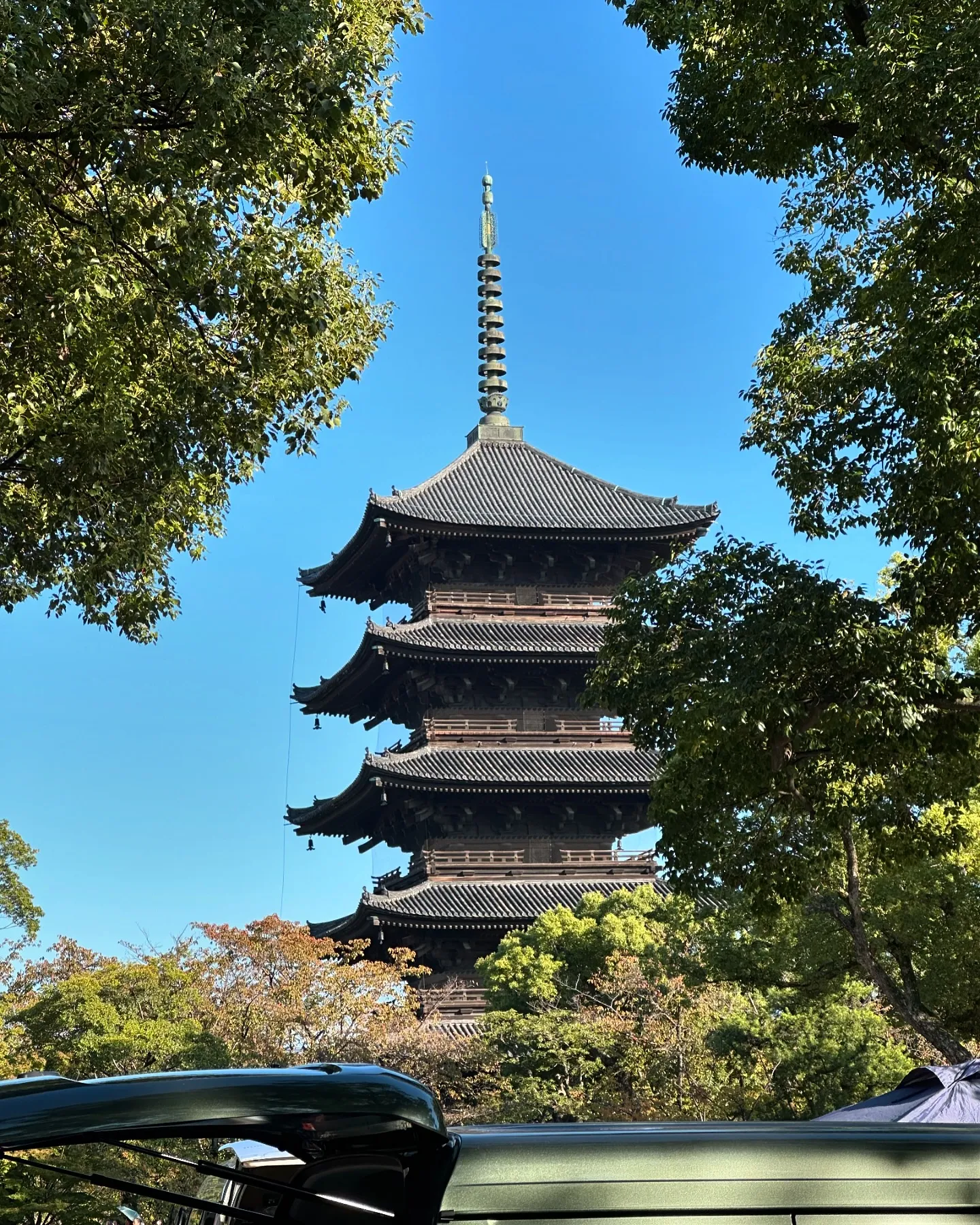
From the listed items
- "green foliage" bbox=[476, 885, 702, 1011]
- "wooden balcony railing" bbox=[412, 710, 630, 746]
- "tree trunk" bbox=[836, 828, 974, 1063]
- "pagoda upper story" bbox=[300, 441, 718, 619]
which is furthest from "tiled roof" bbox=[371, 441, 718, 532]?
"tree trunk" bbox=[836, 828, 974, 1063]

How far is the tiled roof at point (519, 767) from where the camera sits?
30.2 metres

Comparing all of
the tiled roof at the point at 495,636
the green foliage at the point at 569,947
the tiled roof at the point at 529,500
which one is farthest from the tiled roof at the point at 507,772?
the tiled roof at the point at 529,500

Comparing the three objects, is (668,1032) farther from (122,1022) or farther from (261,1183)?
(261,1183)

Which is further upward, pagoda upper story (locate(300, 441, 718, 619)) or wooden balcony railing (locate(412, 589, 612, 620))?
pagoda upper story (locate(300, 441, 718, 619))

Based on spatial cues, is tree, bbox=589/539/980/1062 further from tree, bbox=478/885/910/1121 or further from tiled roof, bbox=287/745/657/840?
tiled roof, bbox=287/745/657/840

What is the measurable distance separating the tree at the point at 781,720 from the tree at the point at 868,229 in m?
0.59

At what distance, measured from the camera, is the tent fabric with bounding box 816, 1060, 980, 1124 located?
6.32 metres

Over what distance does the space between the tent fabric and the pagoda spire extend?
105 feet

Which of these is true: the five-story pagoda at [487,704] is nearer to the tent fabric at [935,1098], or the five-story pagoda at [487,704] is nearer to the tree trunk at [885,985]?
the tree trunk at [885,985]

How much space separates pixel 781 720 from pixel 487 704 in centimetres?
2255

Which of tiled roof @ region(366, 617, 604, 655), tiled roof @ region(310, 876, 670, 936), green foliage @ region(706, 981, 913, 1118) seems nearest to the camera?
green foliage @ region(706, 981, 913, 1118)

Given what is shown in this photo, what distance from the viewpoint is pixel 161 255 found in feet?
28.7

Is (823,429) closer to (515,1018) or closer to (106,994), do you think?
(515,1018)

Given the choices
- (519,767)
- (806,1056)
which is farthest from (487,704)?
(806,1056)
